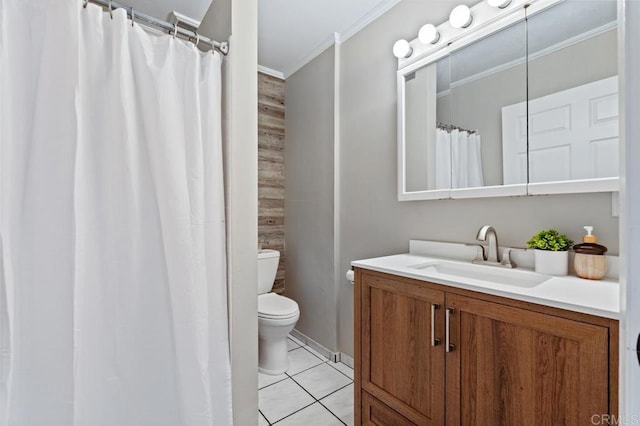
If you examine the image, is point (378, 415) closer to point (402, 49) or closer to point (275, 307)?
point (275, 307)

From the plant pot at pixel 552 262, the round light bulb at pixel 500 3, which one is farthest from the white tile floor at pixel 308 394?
the round light bulb at pixel 500 3

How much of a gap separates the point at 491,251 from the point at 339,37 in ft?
6.34

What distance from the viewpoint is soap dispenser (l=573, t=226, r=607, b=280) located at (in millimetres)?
1122

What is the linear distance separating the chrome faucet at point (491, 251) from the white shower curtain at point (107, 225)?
1193 mm

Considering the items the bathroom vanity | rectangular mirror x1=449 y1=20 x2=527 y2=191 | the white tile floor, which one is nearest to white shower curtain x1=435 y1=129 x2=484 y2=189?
rectangular mirror x1=449 y1=20 x2=527 y2=191

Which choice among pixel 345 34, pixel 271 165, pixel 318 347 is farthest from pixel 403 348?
pixel 345 34

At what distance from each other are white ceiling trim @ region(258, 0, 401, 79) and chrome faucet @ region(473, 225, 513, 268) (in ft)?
5.14

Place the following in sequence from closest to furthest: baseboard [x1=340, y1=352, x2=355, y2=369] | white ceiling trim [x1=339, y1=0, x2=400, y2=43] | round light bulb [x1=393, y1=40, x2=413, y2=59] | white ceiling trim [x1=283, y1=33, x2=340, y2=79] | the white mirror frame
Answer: the white mirror frame → round light bulb [x1=393, y1=40, x2=413, y2=59] → white ceiling trim [x1=339, y1=0, x2=400, y2=43] → baseboard [x1=340, y1=352, x2=355, y2=369] → white ceiling trim [x1=283, y1=33, x2=340, y2=79]

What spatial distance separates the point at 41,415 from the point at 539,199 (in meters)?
2.02

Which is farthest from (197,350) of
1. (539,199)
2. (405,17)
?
(405,17)

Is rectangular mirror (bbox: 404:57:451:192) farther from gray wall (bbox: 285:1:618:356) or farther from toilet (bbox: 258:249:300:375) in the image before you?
toilet (bbox: 258:249:300:375)

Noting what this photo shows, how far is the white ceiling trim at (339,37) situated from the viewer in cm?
204

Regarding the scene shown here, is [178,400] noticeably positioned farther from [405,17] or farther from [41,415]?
[405,17]

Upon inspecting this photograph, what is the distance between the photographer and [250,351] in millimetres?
1396
